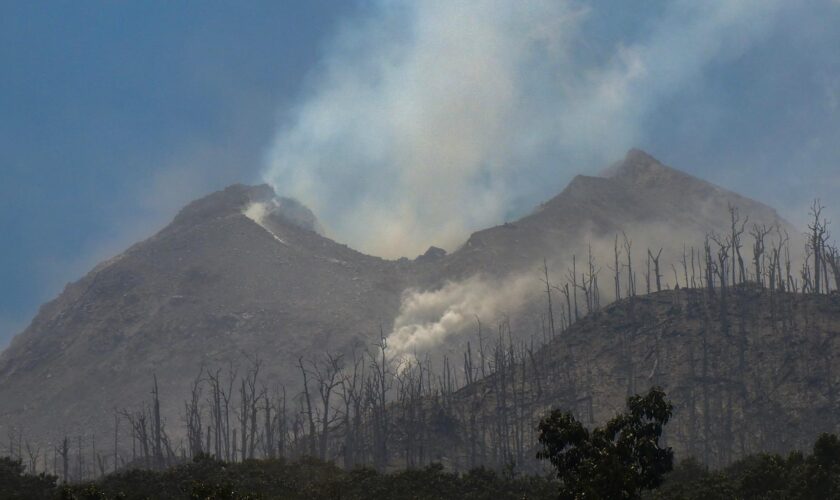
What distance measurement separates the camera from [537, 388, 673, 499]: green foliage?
2608 cm

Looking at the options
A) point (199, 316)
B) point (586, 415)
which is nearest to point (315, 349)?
point (199, 316)

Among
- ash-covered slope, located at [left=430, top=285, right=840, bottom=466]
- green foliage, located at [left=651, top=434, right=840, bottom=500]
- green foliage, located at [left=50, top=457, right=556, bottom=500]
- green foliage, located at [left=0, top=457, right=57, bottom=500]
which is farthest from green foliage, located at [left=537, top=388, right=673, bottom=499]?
ash-covered slope, located at [left=430, top=285, right=840, bottom=466]

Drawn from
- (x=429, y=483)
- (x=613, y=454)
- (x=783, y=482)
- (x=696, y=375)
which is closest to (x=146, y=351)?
(x=696, y=375)

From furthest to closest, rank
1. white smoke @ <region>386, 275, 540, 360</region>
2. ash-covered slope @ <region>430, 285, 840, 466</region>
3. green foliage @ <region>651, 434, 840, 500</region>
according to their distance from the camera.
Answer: white smoke @ <region>386, 275, 540, 360</region>, ash-covered slope @ <region>430, 285, 840, 466</region>, green foliage @ <region>651, 434, 840, 500</region>

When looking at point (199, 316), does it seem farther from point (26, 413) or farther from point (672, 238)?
point (672, 238)

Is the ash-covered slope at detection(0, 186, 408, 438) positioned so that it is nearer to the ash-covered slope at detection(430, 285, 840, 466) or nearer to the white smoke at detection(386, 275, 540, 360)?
the white smoke at detection(386, 275, 540, 360)

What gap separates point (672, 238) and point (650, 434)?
179032mm

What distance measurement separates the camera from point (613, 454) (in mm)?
26922

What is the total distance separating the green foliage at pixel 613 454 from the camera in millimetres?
26078

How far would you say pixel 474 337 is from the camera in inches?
6944

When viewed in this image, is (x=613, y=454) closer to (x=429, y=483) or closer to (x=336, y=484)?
(x=429, y=483)

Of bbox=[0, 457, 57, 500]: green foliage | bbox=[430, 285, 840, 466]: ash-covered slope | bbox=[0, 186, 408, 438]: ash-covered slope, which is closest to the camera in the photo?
bbox=[0, 457, 57, 500]: green foliage

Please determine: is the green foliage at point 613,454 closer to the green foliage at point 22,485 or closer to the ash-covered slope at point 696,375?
the green foliage at point 22,485

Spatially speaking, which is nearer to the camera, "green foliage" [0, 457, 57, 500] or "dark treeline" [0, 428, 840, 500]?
"dark treeline" [0, 428, 840, 500]
